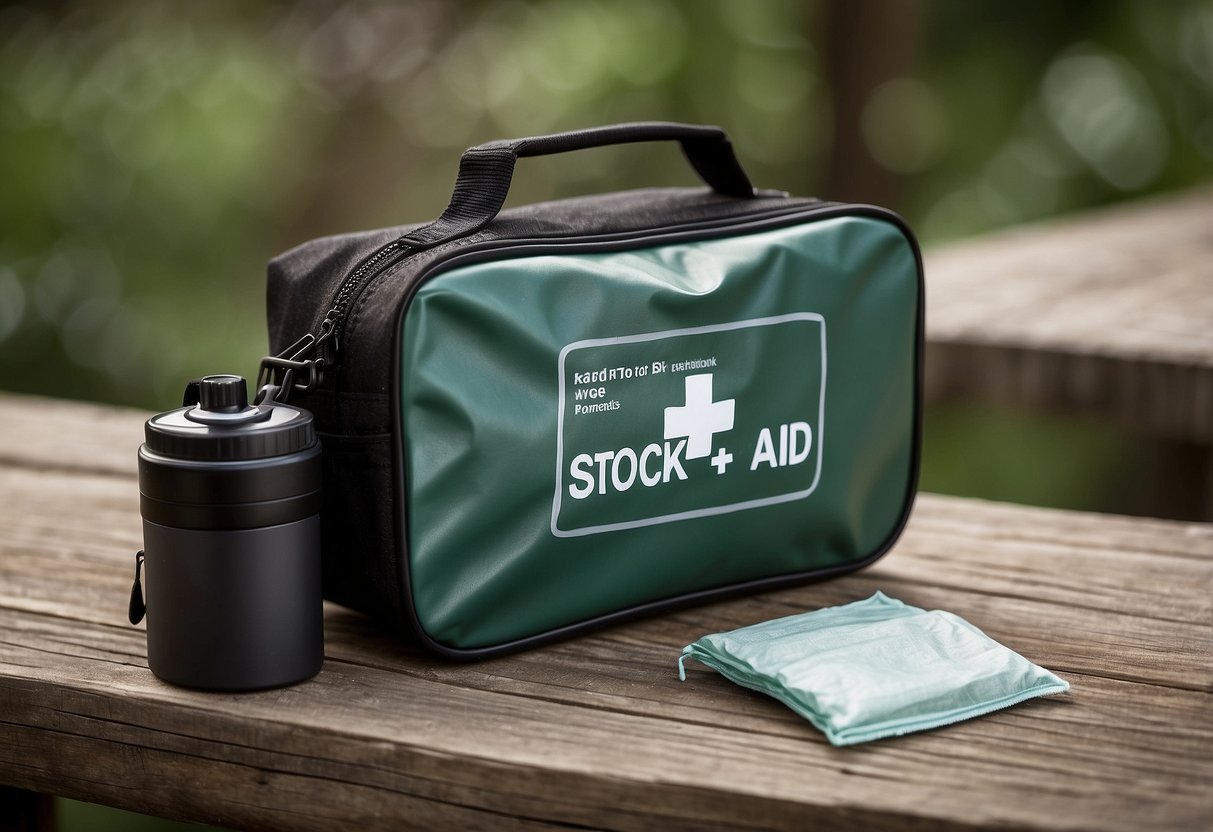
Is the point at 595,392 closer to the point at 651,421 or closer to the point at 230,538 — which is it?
the point at 651,421

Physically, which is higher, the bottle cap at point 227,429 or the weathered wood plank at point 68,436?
the bottle cap at point 227,429

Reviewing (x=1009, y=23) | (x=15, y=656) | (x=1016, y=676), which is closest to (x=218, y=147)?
(x=1009, y=23)

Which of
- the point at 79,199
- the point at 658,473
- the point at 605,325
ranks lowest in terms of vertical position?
the point at 79,199

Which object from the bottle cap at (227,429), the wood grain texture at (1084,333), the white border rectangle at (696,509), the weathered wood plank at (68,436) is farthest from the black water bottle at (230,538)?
the wood grain texture at (1084,333)

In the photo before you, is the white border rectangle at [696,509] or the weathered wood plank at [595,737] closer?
the weathered wood plank at [595,737]

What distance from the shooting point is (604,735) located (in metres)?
0.84

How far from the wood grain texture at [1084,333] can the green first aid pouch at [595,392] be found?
58 cm

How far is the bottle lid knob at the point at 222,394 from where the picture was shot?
2.82ft

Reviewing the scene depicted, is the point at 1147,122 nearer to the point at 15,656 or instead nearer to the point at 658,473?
the point at 658,473

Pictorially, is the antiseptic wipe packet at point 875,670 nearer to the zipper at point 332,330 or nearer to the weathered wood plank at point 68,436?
the zipper at point 332,330

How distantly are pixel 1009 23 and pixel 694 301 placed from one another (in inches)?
179

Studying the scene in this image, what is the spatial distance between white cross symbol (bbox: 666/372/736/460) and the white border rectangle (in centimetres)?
4

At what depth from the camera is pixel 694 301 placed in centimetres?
101

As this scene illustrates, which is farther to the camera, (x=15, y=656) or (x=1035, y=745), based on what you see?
(x=15, y=656)
